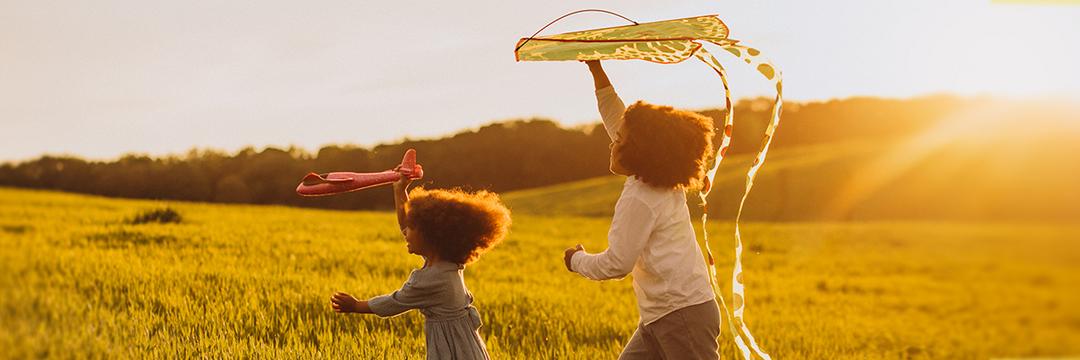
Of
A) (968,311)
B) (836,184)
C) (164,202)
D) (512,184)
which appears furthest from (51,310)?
(836,184)

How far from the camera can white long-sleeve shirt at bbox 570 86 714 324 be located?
4.04m

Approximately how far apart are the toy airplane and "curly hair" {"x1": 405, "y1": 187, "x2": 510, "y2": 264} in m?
0.22

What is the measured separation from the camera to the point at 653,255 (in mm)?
4129

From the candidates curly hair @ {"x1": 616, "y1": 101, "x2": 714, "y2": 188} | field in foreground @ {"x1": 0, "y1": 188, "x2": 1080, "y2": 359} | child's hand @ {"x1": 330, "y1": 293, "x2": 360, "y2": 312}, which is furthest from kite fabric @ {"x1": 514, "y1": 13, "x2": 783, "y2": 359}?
field in foreground @ {"x1": 0, "y1": 188, "x2": 1080, "y2": 359}

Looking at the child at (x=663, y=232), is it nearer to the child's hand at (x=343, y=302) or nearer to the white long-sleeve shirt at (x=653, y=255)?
the white long-sleeve shirt at (x=653, y=255)

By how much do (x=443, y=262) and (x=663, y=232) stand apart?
3.51 feet

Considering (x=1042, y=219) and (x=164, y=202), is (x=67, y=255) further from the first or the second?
(x=1042, y=219)

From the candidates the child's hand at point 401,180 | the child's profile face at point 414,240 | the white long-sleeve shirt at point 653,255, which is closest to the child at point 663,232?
the white long-sleeve shirt at point 653,255

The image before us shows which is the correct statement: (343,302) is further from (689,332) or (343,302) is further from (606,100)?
(606,100)

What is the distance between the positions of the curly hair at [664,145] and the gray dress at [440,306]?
1014 millimetres

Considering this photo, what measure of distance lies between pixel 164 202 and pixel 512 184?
14.3 meters

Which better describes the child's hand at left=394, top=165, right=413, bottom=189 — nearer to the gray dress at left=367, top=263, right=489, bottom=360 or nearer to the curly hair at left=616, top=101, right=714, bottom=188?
the gray dress at left=367, top=263, right=489, bottom=360

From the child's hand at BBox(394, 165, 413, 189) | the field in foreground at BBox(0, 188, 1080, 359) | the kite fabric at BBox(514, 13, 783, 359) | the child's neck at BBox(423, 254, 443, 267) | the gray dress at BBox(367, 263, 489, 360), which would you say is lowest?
the field in foreground at BBox(0, 188, 1080, 359)

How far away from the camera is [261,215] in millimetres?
15820
